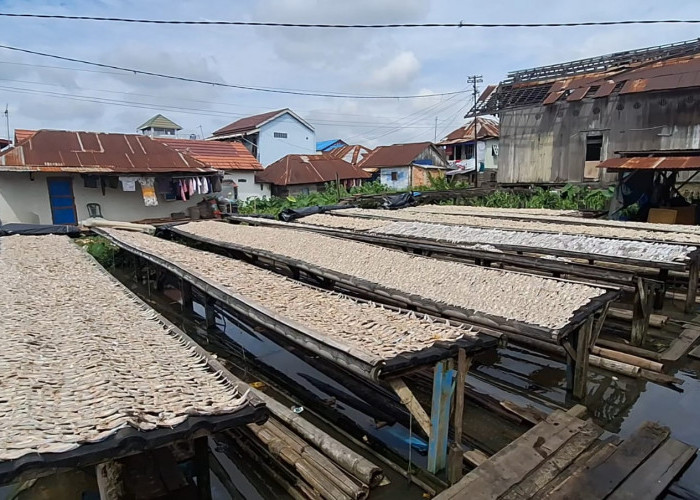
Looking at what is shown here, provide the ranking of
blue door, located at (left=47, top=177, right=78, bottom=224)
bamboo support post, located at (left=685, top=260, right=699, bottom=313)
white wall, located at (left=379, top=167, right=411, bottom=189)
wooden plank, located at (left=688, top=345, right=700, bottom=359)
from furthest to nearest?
white wall, located at (left=379, top=167, right=411, bottom=189), blue door, located at (left=47, top=177, right=78, bottom=224), bamboo support post, located at (left=685, top=260, right=699, bottom=313), wooden plank, located at (left=688, top=345, right=700, bottom=359)

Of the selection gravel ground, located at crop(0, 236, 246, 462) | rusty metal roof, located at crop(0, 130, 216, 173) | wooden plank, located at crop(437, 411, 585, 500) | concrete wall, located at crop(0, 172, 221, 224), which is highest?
rusty metal roof, located at crop(0, 130, 216, 173)

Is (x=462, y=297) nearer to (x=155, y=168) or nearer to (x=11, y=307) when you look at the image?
(x=11, y=307)

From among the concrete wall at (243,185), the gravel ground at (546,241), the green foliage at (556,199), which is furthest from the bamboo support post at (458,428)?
the concrete wall at (243,185)

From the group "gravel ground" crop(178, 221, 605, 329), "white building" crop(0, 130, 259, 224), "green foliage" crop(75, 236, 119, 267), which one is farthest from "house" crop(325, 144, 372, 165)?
"gravel ground" crop(178, 221, 605, 329)

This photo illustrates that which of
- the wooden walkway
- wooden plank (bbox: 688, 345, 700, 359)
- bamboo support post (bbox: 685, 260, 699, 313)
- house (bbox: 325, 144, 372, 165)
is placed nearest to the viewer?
the wooden walkway

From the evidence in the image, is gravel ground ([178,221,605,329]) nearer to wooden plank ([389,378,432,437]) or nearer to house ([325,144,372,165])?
wooden plank ([389,378,432,437])

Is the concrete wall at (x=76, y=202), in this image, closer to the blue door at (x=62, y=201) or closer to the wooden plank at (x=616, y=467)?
the blue door at (x=62, y=201)

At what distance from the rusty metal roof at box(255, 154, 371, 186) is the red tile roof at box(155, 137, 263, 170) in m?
3.26

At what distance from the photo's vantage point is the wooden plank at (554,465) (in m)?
3.82

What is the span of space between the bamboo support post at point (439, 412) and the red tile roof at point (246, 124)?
34.9 metres

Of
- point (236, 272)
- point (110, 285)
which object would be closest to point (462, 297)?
point (236, 272)

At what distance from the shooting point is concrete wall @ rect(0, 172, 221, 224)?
17.0 metres

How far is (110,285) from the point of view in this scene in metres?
7.59

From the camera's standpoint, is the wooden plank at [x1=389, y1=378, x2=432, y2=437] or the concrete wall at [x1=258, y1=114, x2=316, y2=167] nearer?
the wooden plank at [x1=389, y1=378, x2=432, y2=437]
